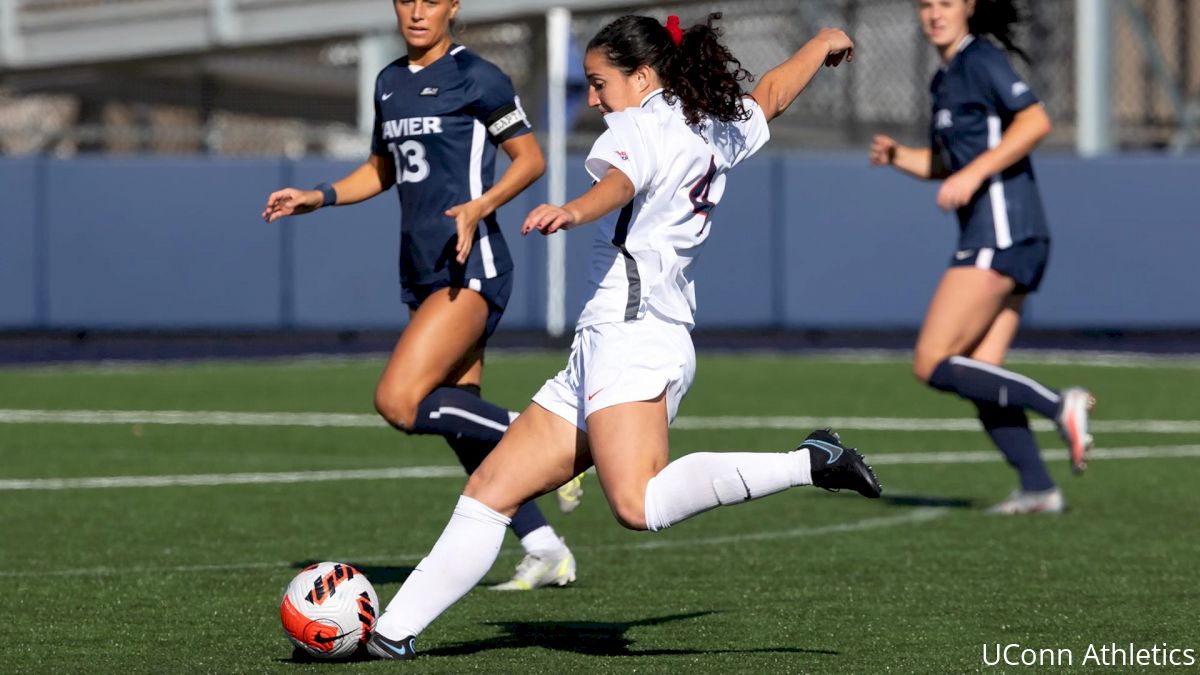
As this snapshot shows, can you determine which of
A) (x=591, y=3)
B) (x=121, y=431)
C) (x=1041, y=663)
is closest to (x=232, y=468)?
(x=121, y=431)

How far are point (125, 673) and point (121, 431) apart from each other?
7958 millimetres

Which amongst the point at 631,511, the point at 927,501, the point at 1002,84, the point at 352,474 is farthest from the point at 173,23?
the point at 631,511

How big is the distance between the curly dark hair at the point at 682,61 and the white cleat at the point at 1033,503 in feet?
13.3

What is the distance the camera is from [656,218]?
563 centimetres

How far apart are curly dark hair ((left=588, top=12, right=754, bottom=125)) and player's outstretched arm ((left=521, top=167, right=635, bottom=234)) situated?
0.42 meters

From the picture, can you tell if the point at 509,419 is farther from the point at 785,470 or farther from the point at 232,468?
the point at 232,468

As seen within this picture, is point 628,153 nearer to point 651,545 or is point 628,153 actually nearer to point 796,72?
point 796,72

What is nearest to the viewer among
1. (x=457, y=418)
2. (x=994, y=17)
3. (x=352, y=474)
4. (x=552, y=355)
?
(x=457, y=418)

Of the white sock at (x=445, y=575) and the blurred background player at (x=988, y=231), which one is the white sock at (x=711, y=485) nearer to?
the white sock at (x=445, y=575)

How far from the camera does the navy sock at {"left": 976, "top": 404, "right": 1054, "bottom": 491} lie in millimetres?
9281

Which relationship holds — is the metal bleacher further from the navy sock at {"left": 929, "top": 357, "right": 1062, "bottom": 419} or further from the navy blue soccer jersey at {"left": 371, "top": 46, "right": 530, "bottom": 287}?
the navy blue soccer jersey at {"left": 371, "top": 46, "right": 530, "bottom": 287}

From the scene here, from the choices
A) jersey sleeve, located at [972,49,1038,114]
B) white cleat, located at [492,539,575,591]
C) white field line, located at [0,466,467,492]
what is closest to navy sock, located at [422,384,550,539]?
white cleat, located at [492,539,575,591]

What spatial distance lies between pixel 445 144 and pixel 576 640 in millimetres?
2177

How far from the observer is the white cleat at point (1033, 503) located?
30.5ft
